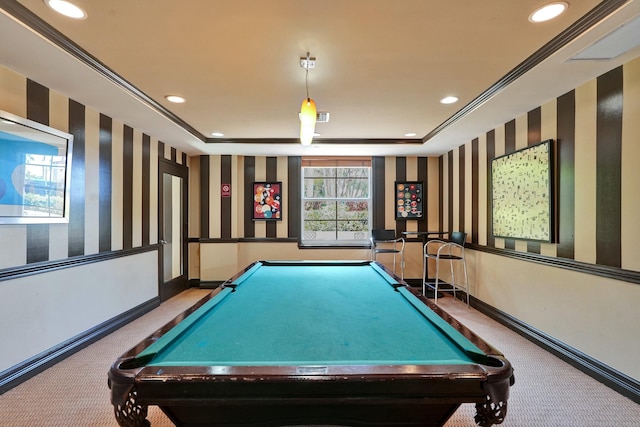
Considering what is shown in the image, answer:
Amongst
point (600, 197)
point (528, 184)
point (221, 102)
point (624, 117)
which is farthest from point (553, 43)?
point (221, 102)

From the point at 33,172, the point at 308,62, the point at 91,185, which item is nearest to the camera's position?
the point at 308,62

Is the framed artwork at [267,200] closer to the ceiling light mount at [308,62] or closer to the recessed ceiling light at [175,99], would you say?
the recessed ceiling light at [175,99]

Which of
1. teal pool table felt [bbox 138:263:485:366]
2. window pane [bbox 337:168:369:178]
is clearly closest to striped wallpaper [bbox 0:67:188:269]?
teal pool table felt [bbox 138:263:485:366]

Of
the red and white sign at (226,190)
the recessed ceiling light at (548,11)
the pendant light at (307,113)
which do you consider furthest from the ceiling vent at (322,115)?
the red and white sign at (226,190)

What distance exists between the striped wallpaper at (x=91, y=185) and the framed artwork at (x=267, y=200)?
1.66 meters

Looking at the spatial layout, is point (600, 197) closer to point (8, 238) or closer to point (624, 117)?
point (624, 117)

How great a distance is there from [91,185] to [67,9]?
6.21ft

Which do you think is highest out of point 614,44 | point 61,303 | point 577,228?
point 614,44

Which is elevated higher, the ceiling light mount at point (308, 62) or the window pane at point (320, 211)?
the ceiling light mount at point (308, 62)

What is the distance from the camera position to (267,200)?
18.3 feet

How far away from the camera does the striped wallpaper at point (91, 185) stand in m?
2.36

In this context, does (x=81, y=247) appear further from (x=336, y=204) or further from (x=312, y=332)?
(x=336, y=204)

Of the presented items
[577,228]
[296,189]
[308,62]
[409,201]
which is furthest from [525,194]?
[296,189]

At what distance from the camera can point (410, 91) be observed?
2.82m
